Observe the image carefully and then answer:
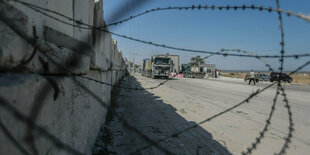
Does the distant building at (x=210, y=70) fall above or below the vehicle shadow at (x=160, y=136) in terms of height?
above

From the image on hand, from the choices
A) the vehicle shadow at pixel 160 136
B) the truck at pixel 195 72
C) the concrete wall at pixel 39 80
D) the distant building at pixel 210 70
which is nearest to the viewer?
the concrete wall at pixel 39 80

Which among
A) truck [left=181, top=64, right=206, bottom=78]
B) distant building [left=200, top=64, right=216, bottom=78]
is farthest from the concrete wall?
distant building [left=200, top=64, right=216, bottom=78]

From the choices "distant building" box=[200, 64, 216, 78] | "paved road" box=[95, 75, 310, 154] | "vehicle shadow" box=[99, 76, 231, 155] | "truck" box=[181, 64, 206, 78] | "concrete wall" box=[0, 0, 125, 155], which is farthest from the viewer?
"distant building" box=[200, 64, 216, 78]

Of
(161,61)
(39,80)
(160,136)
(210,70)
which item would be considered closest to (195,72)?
(210,70)

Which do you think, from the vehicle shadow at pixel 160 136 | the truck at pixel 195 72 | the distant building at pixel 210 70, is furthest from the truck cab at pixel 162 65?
the distant building at pixel 210 70

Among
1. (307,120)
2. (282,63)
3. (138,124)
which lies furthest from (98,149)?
(307,120)

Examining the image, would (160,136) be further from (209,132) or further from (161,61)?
(161,61)

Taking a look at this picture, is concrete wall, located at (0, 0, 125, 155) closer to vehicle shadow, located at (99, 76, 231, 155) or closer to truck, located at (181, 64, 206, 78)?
vehicle shadow, located at (99, 76, 231, 155)

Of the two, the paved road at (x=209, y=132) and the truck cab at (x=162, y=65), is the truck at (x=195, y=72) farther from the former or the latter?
the paved road at (x=209, y=132)

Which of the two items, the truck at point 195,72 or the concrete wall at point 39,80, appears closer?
the concrete wall at point 39,80

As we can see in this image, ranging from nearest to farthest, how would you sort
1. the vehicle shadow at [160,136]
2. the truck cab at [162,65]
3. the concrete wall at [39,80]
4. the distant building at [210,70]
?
the concrete wall at [39,80] < the vehicle shadow at [160,136] < the truck cab at [162,65] < the distant building at [210,70]

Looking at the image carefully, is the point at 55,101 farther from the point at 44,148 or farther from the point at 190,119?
the point at 190,119

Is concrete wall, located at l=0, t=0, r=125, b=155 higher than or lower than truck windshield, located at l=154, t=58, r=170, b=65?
lower

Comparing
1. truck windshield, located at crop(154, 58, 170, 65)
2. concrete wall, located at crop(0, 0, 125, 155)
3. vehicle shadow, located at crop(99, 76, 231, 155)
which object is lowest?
vehicle shadow, located at crop(99, 76, 231, 155)
